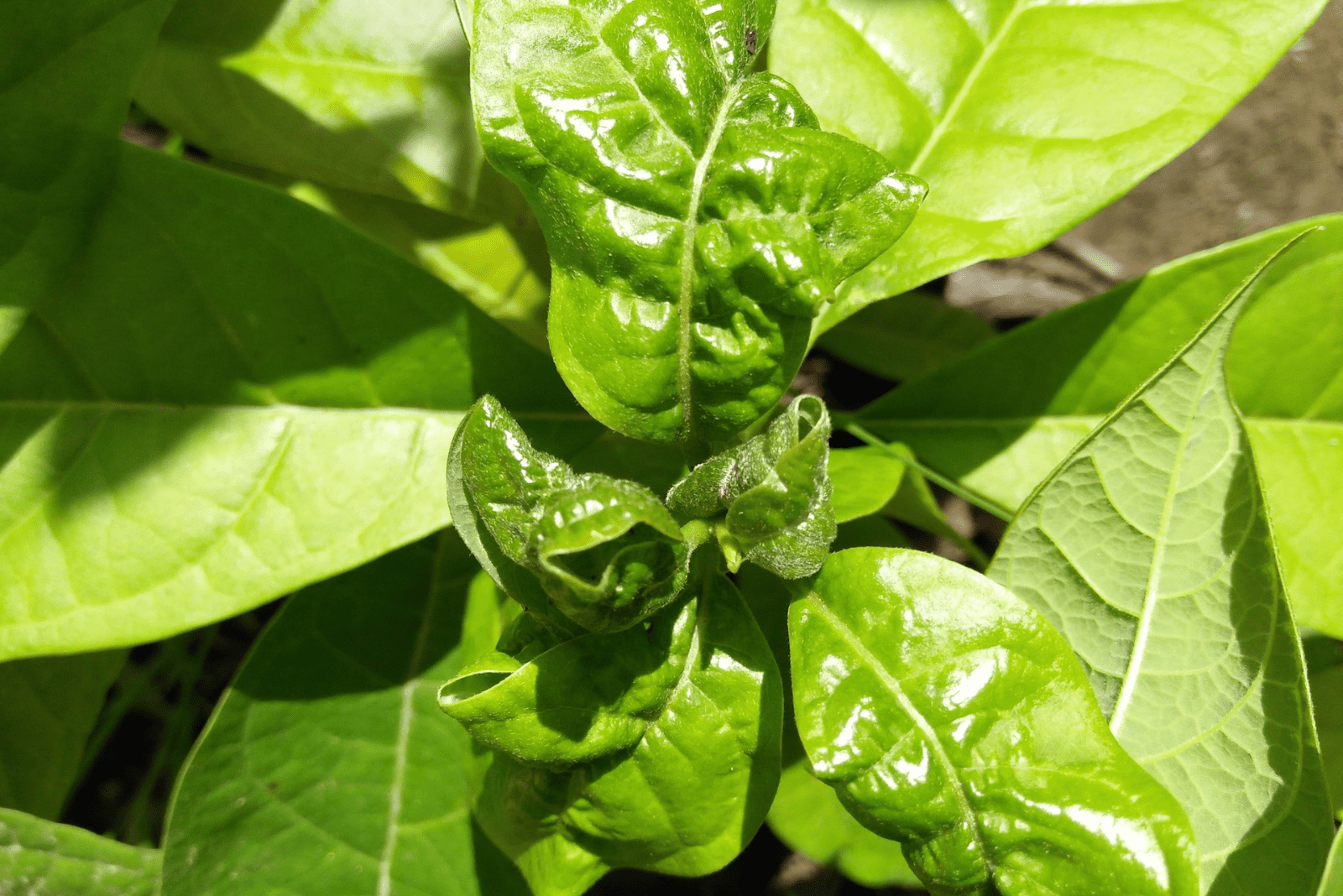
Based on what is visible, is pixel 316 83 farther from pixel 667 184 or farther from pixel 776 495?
pixel 776 495

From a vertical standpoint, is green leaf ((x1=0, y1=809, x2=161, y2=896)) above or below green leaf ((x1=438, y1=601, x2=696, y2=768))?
below

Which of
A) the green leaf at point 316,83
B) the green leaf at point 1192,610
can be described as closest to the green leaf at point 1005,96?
the green leaf at point 1192,610

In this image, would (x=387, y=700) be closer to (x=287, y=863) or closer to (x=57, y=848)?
(x=287, y=863)

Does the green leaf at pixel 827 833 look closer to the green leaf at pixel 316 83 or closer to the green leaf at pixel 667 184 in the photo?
the green leaf at pixel 667 184

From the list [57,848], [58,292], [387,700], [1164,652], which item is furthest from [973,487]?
[57,848]

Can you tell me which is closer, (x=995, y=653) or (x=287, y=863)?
(x=995, y=653)

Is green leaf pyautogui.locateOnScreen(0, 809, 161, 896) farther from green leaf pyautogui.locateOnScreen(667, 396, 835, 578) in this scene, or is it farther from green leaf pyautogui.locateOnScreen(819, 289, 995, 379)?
green leaf pyautogui.locateOnScreen(819, 289, 995, 379)

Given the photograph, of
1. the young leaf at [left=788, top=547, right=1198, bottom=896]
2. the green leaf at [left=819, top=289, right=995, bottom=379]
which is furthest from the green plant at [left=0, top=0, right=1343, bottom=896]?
the green leaf at [left=819, top=289, right=995, bottom=379]
